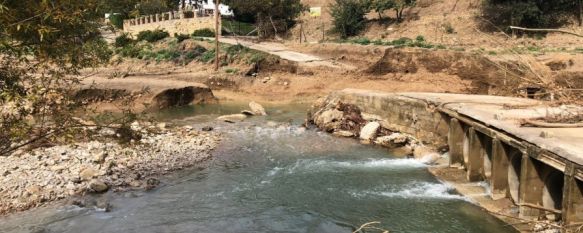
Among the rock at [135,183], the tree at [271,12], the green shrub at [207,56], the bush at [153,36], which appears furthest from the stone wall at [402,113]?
the bush at [153,36]

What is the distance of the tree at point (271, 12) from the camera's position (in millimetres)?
52938

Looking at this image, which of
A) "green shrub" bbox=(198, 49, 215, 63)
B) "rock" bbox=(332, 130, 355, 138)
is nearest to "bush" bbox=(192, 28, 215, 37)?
"green shrub" bbox=(198, 49, 215, 63)

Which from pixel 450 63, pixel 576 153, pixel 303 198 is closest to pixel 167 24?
pixel 450 63

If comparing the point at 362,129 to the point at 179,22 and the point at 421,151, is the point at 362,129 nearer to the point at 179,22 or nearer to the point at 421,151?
the point at 421,151

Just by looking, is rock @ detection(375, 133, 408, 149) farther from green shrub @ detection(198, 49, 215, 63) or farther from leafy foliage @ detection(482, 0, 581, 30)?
green shrub @ detection(198, 49, 215, 63)

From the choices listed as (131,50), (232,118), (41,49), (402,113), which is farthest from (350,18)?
(41,49)

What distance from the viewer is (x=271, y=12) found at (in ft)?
180

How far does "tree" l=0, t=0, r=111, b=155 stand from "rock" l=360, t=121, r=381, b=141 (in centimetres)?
1469

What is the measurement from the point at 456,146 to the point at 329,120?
7647 millimetres

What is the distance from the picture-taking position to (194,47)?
152 ft

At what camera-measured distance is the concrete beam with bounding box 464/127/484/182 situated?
1738 cm

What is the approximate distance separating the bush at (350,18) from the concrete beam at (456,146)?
1297 inches

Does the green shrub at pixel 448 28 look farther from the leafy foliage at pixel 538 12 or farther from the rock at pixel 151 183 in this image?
the rock at pixel 151 183

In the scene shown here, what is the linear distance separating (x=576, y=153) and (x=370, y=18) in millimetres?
43333
